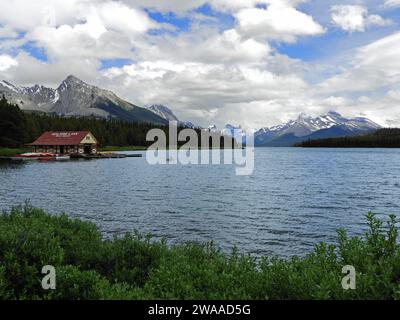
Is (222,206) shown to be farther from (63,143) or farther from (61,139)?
(61,139)

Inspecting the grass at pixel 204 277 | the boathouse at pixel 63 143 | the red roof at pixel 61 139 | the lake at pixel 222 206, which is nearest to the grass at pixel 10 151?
the boathouse at pixel 63 143

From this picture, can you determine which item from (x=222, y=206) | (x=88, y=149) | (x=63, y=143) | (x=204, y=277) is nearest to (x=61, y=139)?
(x=63, y=143)

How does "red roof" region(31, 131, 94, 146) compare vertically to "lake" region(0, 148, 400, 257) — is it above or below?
above

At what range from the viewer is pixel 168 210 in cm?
4128

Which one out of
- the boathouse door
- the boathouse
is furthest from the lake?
the boathouse door

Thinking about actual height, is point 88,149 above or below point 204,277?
above

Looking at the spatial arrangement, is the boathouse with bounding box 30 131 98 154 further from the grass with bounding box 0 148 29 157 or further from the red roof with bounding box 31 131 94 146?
the grass with bounding box 0 148 29 157

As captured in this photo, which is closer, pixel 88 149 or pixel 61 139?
pixel 61 139

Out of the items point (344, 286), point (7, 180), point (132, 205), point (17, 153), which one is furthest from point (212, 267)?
point (17, 153)

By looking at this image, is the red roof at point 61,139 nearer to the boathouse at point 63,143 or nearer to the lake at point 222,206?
the boathouse at point 63,143

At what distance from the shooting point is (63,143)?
490 feet

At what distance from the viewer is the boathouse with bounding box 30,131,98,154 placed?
490 feet

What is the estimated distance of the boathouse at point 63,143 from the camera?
14938cm
